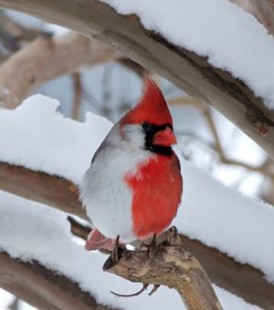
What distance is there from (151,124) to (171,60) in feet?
0.45

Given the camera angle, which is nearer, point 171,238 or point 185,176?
point 171,238

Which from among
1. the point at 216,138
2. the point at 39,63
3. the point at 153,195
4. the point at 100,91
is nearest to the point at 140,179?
the point at 153,195

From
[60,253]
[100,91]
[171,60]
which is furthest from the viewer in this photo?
[100,91]

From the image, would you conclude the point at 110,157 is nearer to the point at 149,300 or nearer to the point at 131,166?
the point at 131,166

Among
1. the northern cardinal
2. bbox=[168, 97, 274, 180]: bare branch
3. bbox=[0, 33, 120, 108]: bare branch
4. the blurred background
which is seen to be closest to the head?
the northern cardinal

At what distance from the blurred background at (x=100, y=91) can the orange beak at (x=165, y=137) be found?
959mm

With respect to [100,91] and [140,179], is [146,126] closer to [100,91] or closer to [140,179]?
[140,179]

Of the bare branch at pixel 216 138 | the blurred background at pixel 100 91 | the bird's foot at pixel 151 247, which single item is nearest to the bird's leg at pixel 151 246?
the bird's foot at pixel 151 247

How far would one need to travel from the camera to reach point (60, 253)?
93 centimetres

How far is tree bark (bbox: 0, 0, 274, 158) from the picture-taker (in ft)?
2.68

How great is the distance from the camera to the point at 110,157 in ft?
2.36

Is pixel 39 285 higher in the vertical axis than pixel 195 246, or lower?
lower

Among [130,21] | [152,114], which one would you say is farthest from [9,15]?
[152,114]

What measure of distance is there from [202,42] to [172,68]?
0.13 ft
